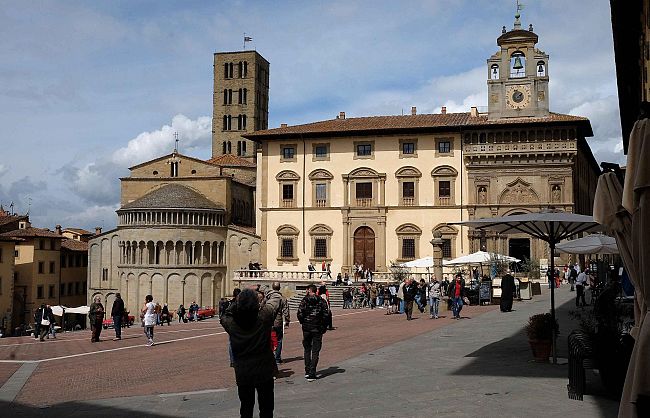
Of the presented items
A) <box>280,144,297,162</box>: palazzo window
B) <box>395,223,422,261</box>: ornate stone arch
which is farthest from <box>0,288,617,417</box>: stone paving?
<box>280,144,297,162</box>: palazzo window

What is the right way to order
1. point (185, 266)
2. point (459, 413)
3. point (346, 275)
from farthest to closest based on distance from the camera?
point (185, 266), point (346, 275), point (459, 413)

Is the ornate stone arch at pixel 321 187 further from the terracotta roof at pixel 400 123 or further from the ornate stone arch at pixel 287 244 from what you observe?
the terracotta roof at pixel 400 123

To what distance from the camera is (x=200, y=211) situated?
188ft

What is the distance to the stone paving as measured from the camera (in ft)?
30.3

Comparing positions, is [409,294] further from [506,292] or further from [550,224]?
[550,224]

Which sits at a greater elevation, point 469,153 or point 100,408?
point 469,153

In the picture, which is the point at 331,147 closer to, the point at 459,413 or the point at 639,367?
the point at 459,413

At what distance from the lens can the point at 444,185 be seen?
48312mm

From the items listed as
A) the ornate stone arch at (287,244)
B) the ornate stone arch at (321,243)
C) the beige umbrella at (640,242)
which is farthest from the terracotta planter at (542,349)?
the ornate stone arch at (287,244)

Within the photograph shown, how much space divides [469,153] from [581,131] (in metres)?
8.13

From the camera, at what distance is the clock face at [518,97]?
46812 millimetres

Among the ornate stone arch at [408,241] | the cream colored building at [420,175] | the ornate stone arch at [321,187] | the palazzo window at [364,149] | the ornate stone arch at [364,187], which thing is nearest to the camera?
the cream colored building at [420,175]

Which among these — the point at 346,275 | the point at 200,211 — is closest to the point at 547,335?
the point at 346,275

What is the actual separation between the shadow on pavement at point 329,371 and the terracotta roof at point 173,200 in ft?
149
